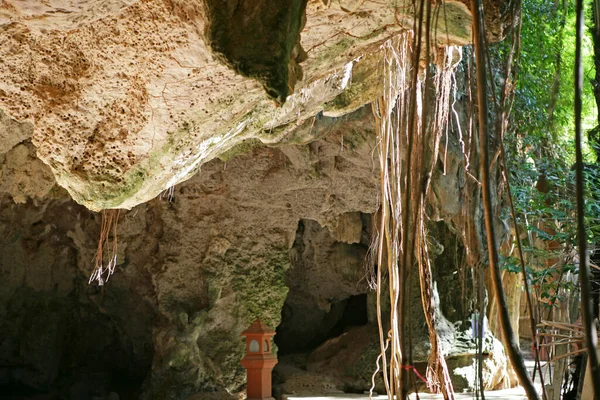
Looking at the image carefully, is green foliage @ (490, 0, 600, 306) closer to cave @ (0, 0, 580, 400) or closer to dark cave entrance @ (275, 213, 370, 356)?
cave @ (0, 0, 580, 400)

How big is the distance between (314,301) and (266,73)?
→ 6463 mm

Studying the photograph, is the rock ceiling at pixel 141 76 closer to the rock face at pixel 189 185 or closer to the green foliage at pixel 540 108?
the rock face at pixel 189 185

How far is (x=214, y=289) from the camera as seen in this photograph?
21.0 feet

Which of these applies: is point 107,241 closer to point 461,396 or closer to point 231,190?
point 231,190

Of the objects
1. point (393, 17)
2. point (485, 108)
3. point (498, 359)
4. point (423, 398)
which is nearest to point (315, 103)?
point (393, 17)

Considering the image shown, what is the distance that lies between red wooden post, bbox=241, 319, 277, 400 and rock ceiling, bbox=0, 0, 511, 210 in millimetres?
2581

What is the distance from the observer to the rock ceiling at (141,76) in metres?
2.33

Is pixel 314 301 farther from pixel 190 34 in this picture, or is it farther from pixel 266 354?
pixel 190 34

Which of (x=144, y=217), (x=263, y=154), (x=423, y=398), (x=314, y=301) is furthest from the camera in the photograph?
(x=314, y=301)

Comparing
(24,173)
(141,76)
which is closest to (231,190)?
(24,173)

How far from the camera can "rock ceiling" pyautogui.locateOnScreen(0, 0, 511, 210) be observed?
2.33 m

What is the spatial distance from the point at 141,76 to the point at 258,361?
336 cm

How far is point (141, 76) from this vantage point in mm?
2613

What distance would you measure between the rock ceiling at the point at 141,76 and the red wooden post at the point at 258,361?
258cm
